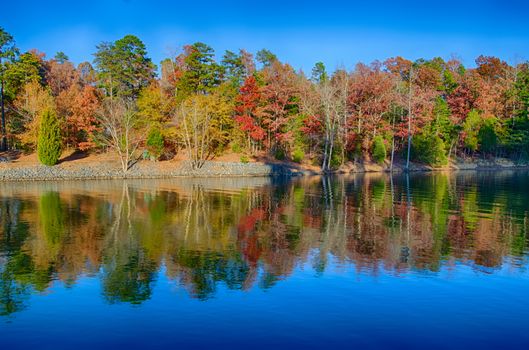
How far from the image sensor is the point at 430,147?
57.1 meters

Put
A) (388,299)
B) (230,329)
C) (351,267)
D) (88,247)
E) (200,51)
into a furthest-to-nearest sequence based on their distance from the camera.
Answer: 1. (200,51)
2. (88,247)
3. (351,267)
4. (388,299)
5. (230,329)

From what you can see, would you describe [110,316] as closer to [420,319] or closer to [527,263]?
[420,319]

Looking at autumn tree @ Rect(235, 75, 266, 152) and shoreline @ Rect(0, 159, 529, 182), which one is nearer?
shoreline @ Rect(0, 159, 529, 182)

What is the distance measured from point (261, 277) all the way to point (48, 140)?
32.5 metres

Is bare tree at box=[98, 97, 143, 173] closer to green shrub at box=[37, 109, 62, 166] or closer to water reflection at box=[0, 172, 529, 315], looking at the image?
green shrub at box=[37, 109, 62, 166]

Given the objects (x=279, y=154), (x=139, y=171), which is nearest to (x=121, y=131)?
(x=139, y=171)

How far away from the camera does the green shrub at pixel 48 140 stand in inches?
1518

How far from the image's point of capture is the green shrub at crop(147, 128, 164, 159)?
42469mm

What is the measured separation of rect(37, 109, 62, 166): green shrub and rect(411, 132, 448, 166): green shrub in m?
39.5

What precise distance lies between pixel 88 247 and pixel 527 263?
12940 millimetres

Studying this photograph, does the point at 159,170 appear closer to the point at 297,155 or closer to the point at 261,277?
the point at 297,155

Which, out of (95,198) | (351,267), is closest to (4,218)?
(95,198)

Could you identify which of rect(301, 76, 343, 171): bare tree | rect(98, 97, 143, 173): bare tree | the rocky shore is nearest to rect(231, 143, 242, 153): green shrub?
the rocky shore

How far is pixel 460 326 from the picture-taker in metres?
9.02
